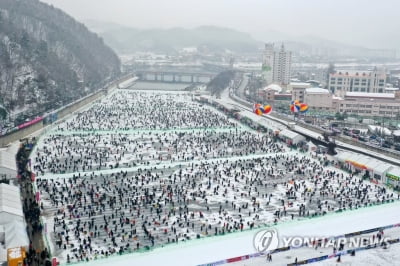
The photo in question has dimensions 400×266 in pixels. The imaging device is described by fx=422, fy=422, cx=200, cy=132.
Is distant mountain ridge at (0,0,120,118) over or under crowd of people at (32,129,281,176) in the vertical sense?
over

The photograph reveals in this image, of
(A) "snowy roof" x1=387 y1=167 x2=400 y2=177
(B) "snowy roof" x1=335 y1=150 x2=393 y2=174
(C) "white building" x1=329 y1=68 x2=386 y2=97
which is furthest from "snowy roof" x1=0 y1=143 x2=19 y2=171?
(C) "white building" x1=329 y1=68 x2=386 y2=97

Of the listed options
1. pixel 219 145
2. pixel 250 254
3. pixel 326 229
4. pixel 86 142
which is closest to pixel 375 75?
pixel 219 145

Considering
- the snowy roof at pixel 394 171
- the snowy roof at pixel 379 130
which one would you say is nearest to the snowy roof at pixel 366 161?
the snowy roof at pixel 394 171

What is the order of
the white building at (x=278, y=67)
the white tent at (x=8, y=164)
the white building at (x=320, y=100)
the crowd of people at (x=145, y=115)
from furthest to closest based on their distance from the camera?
the white building at (x=278, y=67), the white building at (x=320, y=100), the crowd of people at (x=145, y=115), the white tent at (x=8, y=164)

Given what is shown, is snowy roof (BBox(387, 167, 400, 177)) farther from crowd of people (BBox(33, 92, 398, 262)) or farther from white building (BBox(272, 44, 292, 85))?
white building (BBox(272, 44, 292, 85))

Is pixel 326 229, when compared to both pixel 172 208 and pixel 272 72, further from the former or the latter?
pixel 272 72

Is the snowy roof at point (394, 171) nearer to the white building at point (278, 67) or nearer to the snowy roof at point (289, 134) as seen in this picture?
the snowy roof at point (289, 134)
